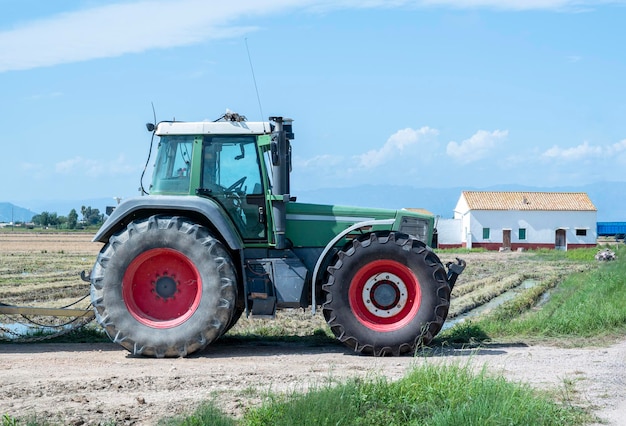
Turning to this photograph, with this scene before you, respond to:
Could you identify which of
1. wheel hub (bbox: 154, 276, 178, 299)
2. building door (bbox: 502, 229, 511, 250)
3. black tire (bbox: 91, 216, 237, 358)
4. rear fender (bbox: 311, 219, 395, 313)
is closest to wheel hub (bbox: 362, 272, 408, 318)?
rear fender (bbox: 311, 219, 395, 313)

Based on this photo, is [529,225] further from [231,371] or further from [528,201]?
[231,371]

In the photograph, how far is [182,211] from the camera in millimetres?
10531

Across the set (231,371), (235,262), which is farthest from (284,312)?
(231,371)

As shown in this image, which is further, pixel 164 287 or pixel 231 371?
pixel 164 287

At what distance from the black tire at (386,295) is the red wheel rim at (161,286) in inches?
67.9

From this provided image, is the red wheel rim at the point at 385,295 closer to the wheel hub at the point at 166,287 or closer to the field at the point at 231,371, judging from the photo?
the field at the point at 231,371

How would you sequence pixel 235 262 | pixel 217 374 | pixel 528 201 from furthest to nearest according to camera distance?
1. pixel 528 201
2. pixel 235 262
3. pixel 217 374

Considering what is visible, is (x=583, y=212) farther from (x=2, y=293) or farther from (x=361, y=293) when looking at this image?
(x=361, y=293)

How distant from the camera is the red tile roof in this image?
2343 inches

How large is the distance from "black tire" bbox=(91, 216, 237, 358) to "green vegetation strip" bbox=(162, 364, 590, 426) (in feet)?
9.71

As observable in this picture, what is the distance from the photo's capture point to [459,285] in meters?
25.0

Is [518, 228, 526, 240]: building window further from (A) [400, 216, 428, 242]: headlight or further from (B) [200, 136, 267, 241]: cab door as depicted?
(B) [200, 136, 267, 241]: cab door

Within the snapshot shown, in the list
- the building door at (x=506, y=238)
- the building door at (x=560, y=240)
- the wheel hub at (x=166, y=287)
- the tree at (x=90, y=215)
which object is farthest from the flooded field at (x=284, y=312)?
the tree at (x=90, y=215)

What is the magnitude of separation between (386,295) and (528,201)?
51.9 metres
